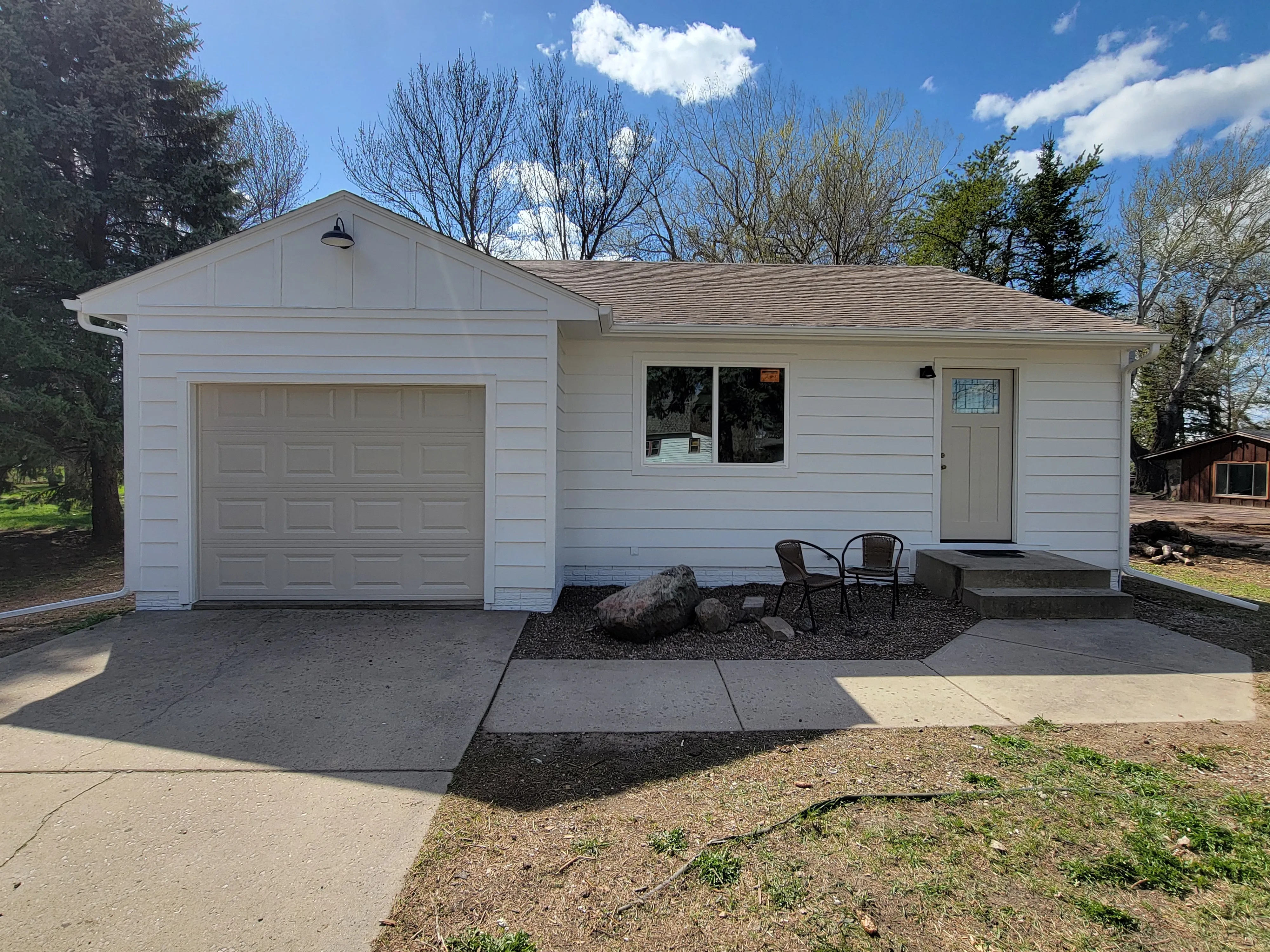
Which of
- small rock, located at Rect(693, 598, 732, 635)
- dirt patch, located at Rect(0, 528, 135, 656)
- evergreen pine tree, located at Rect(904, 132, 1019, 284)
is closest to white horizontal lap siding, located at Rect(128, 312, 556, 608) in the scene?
dirt patch, located at Rect(0, 528, 135, 656)

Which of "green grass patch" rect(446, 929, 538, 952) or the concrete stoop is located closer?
"green grass patch" rect(446, 929, 538, 952)

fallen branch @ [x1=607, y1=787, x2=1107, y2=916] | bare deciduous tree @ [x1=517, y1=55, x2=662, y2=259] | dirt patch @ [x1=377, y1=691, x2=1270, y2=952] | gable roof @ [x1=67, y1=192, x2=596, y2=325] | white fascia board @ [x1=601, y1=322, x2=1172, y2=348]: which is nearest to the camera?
dirt patch @ [x1=377, y1=691, x2=1270, y2=952]

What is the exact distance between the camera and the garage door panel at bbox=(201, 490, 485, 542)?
5953 millimetres

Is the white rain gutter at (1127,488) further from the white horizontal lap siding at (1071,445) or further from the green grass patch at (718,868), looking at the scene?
the green grass patch at (718,868)

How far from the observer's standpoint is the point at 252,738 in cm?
333

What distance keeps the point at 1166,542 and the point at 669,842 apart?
1278cm

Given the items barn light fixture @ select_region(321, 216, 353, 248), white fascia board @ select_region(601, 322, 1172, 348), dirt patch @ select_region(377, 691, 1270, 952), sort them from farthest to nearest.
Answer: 1. white fascia board @ select_region(601, 322, 1172, 348)
2. barn light fixture @ select_region(321, 216, 353, 248)
3. dirt patch @ select_region(377, 691, 1270, 952)

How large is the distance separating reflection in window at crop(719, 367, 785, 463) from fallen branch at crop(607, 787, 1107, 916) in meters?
4.53

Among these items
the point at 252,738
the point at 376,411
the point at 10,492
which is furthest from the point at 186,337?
the point at 10,492

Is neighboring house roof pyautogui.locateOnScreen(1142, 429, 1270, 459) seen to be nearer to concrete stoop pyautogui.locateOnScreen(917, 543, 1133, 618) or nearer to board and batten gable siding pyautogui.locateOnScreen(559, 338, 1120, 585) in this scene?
board and batten gable siding pyautogui.locateOnScreen(559, 338, 1120, 585)

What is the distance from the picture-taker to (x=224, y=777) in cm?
293

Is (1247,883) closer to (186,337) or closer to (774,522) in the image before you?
(774,522)

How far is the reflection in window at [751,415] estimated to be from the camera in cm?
706

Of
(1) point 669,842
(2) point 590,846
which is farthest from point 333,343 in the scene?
(1) point 669,842
